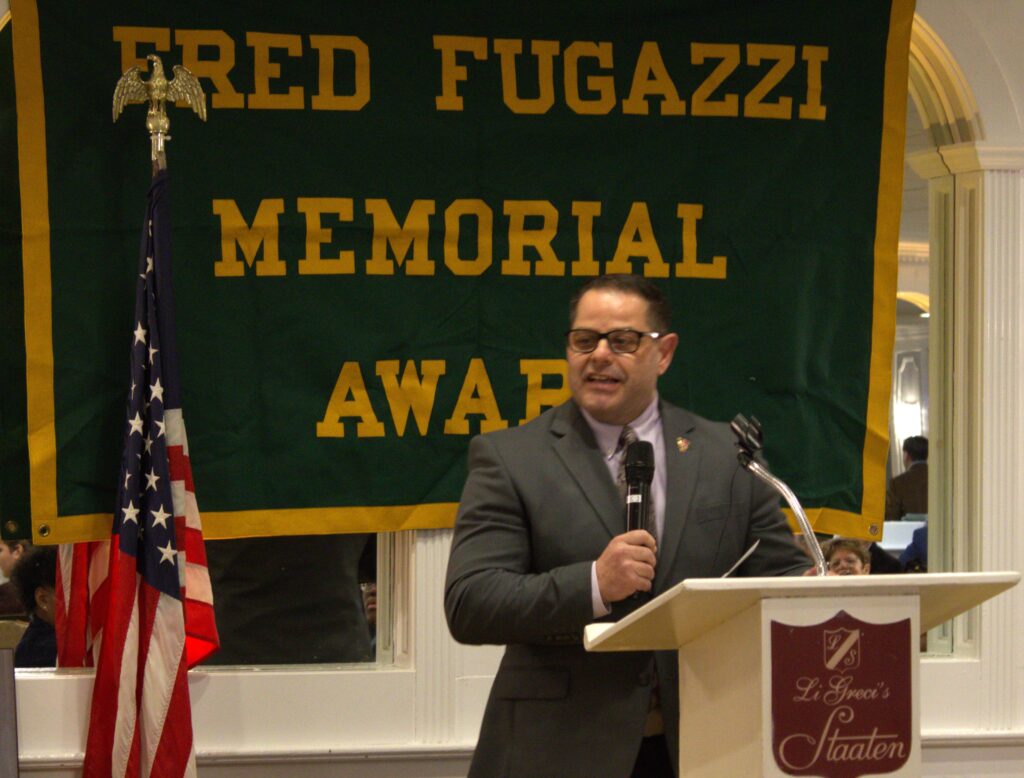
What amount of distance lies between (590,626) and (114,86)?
2.03 metres

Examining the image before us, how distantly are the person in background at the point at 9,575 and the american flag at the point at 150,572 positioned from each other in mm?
338

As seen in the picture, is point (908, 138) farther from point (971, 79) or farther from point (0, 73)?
point (0, 73)

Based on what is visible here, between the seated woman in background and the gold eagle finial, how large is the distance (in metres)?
1.03

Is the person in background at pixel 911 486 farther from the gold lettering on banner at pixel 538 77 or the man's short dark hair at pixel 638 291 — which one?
the man's short dark hair at pixel 638 291

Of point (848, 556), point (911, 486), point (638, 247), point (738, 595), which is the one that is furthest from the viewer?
point (911, 486)

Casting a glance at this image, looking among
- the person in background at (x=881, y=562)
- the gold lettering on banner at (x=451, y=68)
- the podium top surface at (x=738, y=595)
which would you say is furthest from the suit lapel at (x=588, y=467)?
the person in background at (x=881, y=562)

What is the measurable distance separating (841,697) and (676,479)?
1.79 feet

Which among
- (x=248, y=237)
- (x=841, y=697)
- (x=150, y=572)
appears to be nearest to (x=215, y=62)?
(x=248, y=237)

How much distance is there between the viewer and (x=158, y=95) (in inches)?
122

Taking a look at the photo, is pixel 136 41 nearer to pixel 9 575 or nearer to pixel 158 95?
pixel 158 95

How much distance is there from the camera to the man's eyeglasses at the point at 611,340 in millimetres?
2203

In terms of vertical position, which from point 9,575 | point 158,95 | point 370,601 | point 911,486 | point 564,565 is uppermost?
point 158,95

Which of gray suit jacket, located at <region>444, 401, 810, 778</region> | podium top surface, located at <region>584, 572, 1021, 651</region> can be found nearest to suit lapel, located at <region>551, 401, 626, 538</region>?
gray suit jacket, located at <region>444, 401, 810, 778</region>

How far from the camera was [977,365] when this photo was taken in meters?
3.62
